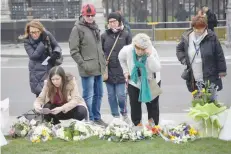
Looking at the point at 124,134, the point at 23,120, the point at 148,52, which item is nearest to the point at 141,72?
the point at 148,52

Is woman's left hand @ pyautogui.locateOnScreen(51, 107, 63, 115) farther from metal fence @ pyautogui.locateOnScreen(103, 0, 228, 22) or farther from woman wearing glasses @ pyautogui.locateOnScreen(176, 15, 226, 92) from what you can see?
metal fence @ pyautogui.locateOnScreen(103, 0, 228, 22)

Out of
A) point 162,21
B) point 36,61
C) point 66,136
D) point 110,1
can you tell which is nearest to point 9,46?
point 110,1

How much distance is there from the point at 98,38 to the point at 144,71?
3.91 ft

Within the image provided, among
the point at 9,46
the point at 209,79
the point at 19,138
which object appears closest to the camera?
the point at 19,138

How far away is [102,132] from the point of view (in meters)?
6.93

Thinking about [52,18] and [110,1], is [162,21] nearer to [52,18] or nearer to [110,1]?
[110,1]

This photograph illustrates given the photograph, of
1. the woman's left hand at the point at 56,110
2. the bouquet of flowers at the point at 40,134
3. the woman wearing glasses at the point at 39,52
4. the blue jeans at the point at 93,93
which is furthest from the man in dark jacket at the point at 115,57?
the bouquet of flowers at the point at 40,134

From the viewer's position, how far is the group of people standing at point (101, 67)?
7.42 meters

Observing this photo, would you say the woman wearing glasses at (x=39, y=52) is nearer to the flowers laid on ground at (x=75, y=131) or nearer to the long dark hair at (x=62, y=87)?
the long dark hair at (x=62, y=87)

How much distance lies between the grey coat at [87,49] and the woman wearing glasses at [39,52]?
1.24 ft

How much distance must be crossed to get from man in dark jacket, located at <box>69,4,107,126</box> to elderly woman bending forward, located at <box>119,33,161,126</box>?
644 millimetres

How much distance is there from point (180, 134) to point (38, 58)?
2.70 m

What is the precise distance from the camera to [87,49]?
26.8 ft

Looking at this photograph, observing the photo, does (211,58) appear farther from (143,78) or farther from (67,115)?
(67,115)
